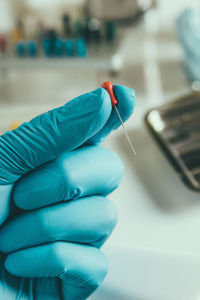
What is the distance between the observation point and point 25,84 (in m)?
1.31

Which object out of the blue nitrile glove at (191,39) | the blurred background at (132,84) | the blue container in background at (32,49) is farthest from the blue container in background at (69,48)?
the blue nitrile glove at (191,39)

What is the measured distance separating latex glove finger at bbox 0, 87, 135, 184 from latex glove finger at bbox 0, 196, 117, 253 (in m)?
0.10

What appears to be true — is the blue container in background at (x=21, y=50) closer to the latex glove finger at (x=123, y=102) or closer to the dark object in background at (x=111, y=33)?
the dark object in background at (x=111, y=33)

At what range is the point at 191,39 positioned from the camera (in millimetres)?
1178

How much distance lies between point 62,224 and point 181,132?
509 mm

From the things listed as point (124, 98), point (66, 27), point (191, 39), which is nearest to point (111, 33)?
point (66, 27)

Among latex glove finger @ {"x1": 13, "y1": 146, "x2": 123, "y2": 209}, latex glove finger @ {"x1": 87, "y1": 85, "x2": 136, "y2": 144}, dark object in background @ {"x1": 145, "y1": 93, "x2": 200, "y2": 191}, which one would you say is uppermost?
latex glove finger @ {"x1": 87, "y1": 85, "x2": 136, "y2": 144}

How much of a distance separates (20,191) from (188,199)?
1.46ft

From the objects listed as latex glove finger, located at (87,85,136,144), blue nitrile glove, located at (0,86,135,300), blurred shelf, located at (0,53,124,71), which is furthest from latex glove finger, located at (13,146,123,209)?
blurred shelf, located at (0,53,124,71)

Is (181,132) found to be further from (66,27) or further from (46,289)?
(66,27)

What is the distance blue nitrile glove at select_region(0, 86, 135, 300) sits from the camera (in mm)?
523

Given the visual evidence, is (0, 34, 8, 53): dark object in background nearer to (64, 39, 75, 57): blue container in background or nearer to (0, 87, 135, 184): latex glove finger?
(64, 39, 75, 57): blue container in background

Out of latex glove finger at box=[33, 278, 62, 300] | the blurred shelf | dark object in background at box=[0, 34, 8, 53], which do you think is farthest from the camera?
dark object in background at box=[0, 34, 8, 53]

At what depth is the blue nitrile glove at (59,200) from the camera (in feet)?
1.72
